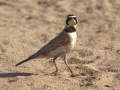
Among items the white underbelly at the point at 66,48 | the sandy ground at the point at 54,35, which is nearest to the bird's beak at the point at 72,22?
the white underbelly at the point at 66,48

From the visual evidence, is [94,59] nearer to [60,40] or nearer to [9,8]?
[60,40]

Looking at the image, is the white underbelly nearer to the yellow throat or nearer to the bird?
the bird

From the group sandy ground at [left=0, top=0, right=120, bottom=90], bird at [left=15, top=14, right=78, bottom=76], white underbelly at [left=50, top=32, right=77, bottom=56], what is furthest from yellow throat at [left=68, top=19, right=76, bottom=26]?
sandy ground at [left=0, top=0, right=120, bottom=90]

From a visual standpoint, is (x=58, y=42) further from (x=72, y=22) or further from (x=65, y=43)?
(x=72, y=22)

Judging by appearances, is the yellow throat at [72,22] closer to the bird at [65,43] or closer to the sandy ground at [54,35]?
the bird at [65,43]

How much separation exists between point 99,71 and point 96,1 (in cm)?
566

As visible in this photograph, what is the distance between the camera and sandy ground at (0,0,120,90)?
685cm

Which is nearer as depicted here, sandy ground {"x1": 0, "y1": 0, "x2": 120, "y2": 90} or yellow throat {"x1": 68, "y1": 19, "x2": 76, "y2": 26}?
sandy ground {"x1": 0, "y1": 0, "x2": 120, "y2": 90}

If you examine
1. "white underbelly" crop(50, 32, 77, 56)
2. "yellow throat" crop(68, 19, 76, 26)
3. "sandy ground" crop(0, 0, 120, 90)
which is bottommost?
"sandy ground" crop(0, 0, 120, 90)

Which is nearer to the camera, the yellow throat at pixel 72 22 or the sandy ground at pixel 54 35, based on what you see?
the sandy ground at pixel 54 35

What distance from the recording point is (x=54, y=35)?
32.7ft

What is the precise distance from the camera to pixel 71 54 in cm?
848

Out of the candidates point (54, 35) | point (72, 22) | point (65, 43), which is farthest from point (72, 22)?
point (54, 35)

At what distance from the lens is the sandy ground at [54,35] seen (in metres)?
6.85
